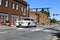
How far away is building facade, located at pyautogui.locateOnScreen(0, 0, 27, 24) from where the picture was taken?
4619 cm

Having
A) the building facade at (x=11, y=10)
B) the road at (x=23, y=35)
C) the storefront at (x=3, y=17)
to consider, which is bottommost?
the road at (x=23, y=35)

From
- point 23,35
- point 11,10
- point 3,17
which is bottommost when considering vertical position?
point 23,35

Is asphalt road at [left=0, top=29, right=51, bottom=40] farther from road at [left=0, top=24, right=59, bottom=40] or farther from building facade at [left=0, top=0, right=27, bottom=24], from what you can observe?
building facade at [left=0, top=0, right=27, bottom=24]

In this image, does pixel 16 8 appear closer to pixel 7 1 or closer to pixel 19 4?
pixel 19 4

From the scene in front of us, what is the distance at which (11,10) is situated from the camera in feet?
167

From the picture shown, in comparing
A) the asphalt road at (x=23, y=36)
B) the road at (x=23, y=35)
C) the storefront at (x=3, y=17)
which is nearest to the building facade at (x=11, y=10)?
the storefront at (x=3, y=17)

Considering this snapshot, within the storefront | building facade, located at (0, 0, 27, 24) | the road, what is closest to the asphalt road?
the road

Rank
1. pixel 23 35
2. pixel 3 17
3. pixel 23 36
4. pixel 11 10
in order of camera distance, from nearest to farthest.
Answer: pixel 23 36 < pixel 23 35 < pixel 3 17 < pixel 11 10

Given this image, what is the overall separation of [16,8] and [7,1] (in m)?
6.46

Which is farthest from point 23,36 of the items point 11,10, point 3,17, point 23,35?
point 11,10

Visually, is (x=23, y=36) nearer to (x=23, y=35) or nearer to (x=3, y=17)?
(x=23, y=35)

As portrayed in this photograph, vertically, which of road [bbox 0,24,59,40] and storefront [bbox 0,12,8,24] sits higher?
storefront [bbox 0,12,8,24]

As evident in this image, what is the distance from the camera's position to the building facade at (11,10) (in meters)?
46.2

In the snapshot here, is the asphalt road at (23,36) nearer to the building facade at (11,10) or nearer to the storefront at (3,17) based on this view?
the building facade at (11,10)
